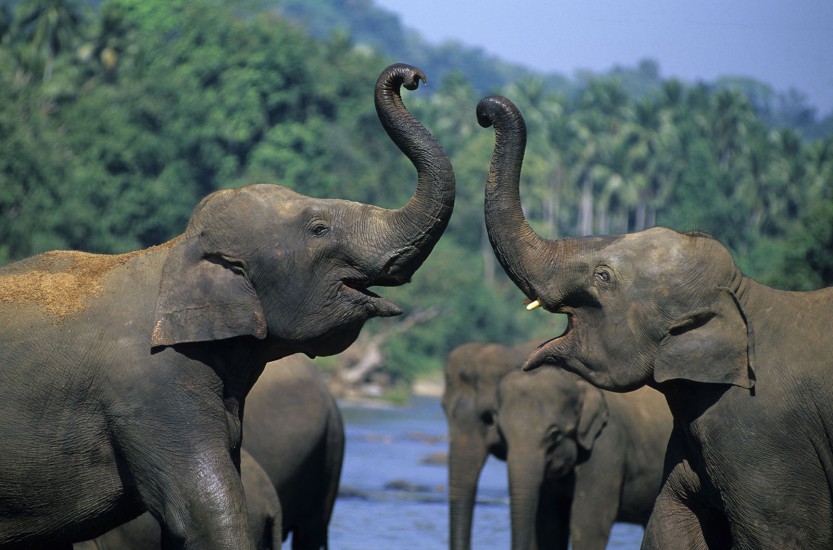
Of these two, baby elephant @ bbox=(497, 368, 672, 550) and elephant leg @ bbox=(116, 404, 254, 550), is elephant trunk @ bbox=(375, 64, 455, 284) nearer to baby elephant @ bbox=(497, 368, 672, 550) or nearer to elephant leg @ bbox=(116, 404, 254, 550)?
elephant leg @ bbox=(116, 404, 254, 550)

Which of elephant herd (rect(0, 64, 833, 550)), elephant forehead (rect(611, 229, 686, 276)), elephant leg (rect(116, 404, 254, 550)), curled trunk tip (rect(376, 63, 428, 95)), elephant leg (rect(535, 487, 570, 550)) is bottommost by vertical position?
elephant leg (rect(535, 487, 570, 550))

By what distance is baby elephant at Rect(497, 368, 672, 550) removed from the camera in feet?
35.6

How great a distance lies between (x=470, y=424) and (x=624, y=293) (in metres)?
5.85

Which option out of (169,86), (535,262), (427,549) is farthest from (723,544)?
(169,86)

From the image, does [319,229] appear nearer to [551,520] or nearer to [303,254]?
[303,254]

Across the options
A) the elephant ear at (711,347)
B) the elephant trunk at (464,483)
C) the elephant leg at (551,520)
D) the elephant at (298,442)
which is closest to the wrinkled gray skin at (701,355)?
the elephant ear at (711,347)

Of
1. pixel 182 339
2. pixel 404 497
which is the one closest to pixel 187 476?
pixel 182 339

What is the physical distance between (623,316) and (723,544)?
Result: 1.10 m

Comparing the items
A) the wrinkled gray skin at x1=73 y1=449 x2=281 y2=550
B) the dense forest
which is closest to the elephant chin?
the wrinkled gray skin at x1=73 y1=449 x2=281 y2=550

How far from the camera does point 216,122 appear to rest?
5272 centimetres

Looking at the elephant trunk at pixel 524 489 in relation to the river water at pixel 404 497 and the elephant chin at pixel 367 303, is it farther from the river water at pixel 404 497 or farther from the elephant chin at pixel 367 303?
the elephant chin at pixel 367 303

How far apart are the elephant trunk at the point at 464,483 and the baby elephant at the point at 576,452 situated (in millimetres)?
1073

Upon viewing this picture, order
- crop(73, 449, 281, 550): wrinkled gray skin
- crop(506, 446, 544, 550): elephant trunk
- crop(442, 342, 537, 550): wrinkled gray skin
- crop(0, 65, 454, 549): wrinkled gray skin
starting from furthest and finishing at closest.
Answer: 1. crop(442, 342, 537, 550): wrinkled gray skin
2. crop(506, 446, 544, 550): elephant trunk
3. crop(73, 449, 281, 550): wrinkled gray skin
4. crop(0, 65, 454, 549): wrinkled gray skin

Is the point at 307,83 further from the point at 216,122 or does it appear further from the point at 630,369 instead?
the point at 630,369
